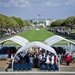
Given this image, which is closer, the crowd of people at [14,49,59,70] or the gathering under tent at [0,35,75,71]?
the crowd of people at [14,49,59,70]

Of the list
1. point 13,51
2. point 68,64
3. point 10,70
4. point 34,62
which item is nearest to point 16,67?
point 10,70

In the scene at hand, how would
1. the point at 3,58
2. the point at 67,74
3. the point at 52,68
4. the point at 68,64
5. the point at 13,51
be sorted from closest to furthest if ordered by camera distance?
1. the point at 67,74
2. the point at 52,68
3. the point at 68,64
4. the point at 3,58
5. the point at 13,51

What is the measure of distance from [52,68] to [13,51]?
Answer: 11.8 metres

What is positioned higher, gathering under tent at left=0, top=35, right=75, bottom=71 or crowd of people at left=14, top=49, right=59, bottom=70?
gathering under tent at left=0, top=35, right=75, bottom=71

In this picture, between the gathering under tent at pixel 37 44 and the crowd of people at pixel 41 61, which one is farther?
the gathering under tent at pixel 37 44

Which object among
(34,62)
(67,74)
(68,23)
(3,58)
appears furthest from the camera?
(68,23)

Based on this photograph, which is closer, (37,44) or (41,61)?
(41,61)

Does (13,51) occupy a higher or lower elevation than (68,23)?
lower

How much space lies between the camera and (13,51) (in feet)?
117

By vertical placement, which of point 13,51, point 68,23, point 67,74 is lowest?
point 67,74

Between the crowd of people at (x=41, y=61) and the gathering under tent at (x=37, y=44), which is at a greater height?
the gathering under tent at (x=37, y=44)

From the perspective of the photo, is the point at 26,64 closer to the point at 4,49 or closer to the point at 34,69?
the point at 34,69

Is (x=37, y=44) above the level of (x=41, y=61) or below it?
above

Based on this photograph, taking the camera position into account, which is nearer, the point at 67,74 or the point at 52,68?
the point at 67,74
